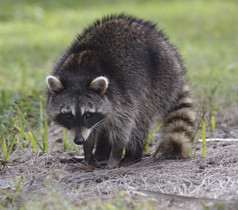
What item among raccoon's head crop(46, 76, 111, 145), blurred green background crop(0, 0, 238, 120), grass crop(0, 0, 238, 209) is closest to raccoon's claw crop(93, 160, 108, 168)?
grass crop(0, 0, 238, 209)

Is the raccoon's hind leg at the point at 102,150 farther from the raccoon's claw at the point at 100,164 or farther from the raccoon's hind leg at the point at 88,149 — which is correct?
the raccoon's hind leg at the point at 88,149

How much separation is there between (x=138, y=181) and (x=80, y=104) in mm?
964

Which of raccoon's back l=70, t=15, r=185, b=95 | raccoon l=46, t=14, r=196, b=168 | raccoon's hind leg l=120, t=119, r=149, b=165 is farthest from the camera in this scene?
raccoon's hind leg l=120, t=119, r=149, b=165

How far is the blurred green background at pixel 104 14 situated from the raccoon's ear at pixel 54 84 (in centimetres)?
176

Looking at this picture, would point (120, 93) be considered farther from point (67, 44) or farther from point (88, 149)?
point (67, 44)

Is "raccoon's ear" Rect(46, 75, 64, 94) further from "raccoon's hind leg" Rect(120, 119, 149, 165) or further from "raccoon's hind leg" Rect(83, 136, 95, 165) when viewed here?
"raccoon's hind leg" Rect(120, 119, 149, 165)

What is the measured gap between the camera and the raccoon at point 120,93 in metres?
4.87

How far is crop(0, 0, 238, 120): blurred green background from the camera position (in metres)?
7.48

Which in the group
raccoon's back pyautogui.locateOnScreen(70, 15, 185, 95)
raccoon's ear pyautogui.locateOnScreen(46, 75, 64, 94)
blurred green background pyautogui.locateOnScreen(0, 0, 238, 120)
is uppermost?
blurred green background pyautogui.locateOnScreen(0, 0, 238, 120)

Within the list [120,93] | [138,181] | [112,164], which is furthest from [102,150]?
[138,181]

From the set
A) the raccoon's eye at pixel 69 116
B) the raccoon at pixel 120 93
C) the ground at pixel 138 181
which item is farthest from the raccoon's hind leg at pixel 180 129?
the raccoon's eye at pixel 69 116

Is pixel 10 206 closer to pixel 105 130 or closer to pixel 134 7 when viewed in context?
pixel 105 130

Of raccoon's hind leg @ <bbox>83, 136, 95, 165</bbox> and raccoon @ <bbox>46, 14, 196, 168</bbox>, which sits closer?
raccoon @ <bbox>46, 14, 196, 168</bbox>

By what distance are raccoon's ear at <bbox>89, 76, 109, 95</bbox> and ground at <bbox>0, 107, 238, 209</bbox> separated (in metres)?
0.76
